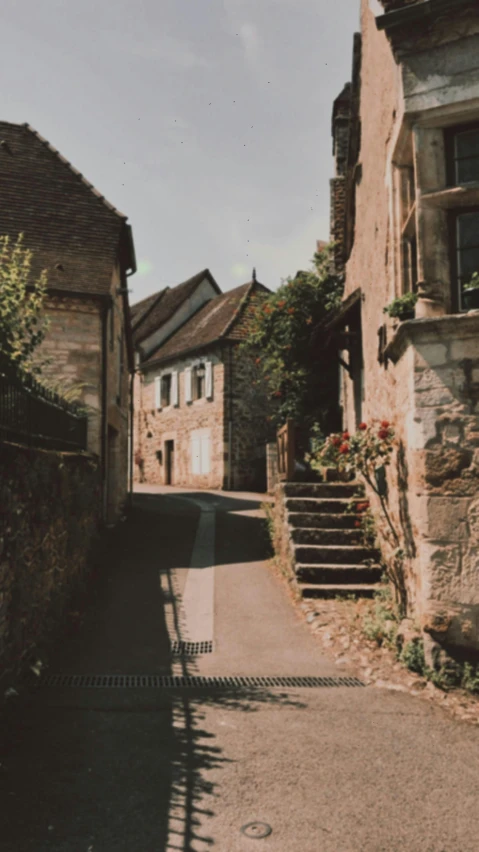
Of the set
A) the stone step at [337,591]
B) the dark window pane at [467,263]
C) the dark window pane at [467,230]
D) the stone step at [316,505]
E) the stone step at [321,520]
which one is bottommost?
the stone step at [337,591]

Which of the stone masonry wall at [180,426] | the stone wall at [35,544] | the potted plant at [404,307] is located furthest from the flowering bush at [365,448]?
the stone masonry wall at [180,426]

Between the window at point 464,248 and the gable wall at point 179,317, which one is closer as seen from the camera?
the window at point 464,248

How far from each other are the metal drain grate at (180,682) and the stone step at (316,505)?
398 centimetres

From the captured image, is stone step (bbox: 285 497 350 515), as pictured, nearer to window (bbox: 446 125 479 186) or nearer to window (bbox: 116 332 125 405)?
window (bbox: 446 125 479 186)

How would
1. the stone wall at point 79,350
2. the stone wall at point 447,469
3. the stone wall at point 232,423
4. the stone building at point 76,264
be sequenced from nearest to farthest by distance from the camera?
1. the stone wall at point 447,469
2. the stone wall at point 79,350
3. the stone building at point 76,264
4. the stone wall at point 232,423

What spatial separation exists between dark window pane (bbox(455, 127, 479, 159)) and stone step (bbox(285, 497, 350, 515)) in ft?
15.7

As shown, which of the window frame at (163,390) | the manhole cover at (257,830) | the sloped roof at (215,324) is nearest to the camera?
the manhole cover at (257,830)

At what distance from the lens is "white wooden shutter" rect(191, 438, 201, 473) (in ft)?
79.0

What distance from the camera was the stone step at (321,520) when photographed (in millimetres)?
9039

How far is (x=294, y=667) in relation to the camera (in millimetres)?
5758

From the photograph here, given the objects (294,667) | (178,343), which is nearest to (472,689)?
(294,667)

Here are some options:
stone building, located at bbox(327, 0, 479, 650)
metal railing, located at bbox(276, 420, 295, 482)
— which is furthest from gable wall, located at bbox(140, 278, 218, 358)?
stone building, located at bbox(327, 0, 479, 650)

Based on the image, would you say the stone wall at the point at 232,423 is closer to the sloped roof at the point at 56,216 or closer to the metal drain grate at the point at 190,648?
the sloped roof at the point at 56,216

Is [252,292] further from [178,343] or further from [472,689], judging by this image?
[472,689]
